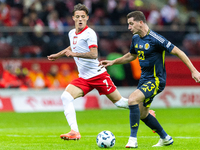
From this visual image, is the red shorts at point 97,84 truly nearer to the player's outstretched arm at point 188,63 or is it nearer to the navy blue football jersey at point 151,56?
the navy blue football jersey at point 151,56

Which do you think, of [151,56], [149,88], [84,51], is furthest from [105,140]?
[84,51]

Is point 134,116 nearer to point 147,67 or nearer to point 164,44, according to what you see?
point 147,67

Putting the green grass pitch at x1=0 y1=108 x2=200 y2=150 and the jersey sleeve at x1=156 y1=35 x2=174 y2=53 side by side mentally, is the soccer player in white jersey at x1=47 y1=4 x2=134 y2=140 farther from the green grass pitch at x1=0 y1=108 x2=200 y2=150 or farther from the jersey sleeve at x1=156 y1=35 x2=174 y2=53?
the jersey sleeve at x1=156 y1=35 x2=174 y2=53

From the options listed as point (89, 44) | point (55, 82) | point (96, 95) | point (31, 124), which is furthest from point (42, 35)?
point (89, 44)

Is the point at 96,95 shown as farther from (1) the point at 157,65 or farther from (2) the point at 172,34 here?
(1) the point at 157,65

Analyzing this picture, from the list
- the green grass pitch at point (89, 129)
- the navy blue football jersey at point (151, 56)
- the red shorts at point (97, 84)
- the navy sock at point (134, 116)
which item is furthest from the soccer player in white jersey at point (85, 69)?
the navy sock at point (134, 116)

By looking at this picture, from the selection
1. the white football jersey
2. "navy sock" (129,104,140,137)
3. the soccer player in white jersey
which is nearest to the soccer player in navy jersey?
"navy sock" (129,104,140,137)

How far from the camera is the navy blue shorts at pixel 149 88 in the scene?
726 centimetres

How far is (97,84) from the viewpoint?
28.0ft

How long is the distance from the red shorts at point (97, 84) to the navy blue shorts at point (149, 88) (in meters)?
1.20

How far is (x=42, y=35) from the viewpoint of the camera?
729 inches

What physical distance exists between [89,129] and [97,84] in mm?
3319

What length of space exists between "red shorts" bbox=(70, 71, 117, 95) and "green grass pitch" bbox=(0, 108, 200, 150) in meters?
1.11

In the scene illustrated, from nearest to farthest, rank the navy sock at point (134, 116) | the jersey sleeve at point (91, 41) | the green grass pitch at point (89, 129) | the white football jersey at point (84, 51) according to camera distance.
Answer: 1. the navy sock at point (134, 116)
2. the green grass pitch at point (89, 129)
3. the jersey sleeve at point (91, 41)
4. the white football jersey at point (84, 51)
